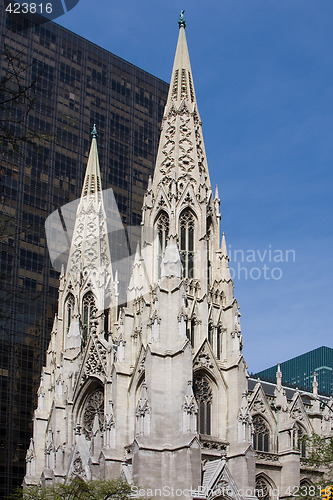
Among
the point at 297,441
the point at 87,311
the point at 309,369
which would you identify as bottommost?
the point at 297,441

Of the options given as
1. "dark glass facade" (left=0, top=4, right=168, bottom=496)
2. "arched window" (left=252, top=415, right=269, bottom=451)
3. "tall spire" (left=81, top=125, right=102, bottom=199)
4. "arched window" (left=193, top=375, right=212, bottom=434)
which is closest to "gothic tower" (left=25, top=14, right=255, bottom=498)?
"arched window" (left=193, top=375, right=212, bottom=434)

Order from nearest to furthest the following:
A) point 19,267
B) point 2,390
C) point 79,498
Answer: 1. point 79,498
2. point 2,390
3. point 19,267

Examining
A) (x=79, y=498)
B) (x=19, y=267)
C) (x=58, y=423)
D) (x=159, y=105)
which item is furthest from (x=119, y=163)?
(x=79, y=498)

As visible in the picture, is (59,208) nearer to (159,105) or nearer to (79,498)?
(159,105)

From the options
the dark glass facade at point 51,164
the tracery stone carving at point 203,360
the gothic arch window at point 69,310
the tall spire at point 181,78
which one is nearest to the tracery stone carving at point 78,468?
the tracery stone carving at point 203,360

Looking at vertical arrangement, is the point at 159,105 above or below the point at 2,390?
above

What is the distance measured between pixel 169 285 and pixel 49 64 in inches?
1948

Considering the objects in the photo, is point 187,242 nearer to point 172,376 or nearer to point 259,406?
point 172,376

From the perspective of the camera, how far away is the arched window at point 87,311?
54594 millimetres

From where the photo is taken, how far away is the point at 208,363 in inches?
1703

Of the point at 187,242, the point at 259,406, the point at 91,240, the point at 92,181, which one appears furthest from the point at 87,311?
the point at 259,406

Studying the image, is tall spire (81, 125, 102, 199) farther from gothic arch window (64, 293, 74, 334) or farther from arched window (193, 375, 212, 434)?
arched window (193, 375, 212, 434)

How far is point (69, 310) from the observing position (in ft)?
186

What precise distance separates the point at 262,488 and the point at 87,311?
1839 centimetres
